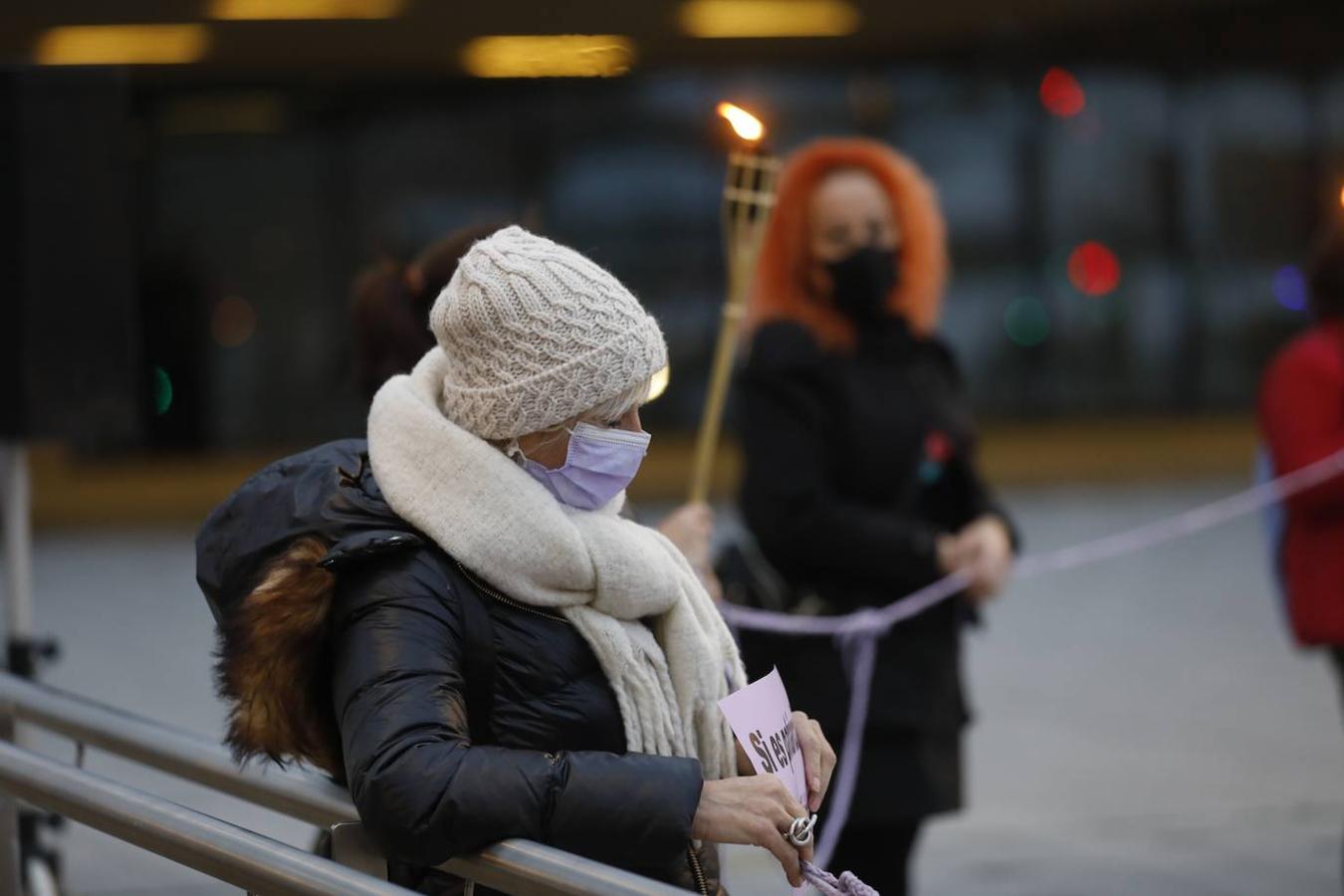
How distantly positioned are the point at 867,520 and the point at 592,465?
5.49 ft

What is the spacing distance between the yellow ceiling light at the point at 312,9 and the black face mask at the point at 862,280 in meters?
6.08

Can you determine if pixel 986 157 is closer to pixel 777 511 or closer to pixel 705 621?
pixel 777 511

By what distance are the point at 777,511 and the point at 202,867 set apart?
1.93m

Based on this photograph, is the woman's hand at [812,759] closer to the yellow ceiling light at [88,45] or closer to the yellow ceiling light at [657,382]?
the yellow ceiling light at [657,382]

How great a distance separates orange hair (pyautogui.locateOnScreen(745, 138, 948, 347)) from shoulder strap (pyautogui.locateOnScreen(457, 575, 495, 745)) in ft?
→ 6.49

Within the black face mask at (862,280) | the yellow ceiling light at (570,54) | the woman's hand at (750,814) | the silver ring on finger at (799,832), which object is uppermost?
the yellow ceiling light at (570,54)

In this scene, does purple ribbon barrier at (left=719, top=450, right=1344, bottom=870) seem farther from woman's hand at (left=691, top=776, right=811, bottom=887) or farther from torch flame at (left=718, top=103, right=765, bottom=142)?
woman's hand at (left=691, top=776, right=811, bottom=887)

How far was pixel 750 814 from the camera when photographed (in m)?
2.02

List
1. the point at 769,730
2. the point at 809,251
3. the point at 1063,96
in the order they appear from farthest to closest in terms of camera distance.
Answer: the point at 1063,96, the point at 809,251, the point at 769,730

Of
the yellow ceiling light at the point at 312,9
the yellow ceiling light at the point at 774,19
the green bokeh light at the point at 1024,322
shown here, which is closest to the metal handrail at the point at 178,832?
the yellow ceiling light at the point at 312,9

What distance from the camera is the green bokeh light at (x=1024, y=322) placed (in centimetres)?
1850

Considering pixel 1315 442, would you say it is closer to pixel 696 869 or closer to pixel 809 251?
pixel 809 251

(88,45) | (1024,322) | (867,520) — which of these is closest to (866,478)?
(867,520)

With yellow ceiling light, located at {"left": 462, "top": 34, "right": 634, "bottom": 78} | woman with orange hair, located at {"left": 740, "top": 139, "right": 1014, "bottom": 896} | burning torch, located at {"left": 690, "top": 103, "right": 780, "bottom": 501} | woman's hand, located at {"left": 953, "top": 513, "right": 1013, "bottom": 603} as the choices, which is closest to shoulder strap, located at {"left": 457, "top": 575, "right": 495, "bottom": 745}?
burning torch, located at {"left": 690, "top": 103, "right": 780, "bottom": 501}
